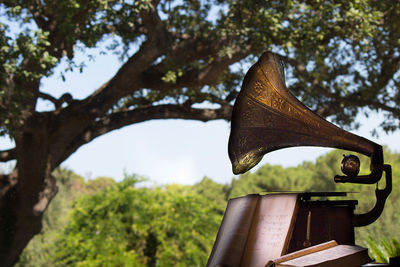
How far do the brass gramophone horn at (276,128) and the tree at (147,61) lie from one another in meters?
3.51

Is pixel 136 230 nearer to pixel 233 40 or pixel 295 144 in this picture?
pixel 233 40

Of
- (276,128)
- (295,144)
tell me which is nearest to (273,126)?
(276,128)

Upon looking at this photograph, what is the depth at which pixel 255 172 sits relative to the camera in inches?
1006

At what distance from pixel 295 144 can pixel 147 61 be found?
4820mm

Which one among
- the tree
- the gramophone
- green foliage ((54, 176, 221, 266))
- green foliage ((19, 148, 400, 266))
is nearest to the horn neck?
the gramophone

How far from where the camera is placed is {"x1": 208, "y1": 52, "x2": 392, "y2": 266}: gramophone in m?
2.14

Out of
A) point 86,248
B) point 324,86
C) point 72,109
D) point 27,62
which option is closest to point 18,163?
point 72,109

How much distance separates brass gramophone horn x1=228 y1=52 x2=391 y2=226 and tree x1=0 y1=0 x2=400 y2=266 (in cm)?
351

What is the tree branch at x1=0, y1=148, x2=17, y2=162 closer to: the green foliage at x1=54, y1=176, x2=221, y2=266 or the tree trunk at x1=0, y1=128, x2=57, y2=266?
the tree trunk at x1=0, y1=128, x2=57, y2=266

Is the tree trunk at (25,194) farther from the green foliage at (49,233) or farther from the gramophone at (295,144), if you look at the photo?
the gramophone at (295,144)

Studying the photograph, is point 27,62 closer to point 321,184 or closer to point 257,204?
point 257,204

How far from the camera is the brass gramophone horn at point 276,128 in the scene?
227cm

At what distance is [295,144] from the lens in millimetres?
2445

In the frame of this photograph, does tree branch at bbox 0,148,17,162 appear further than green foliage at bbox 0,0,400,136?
Yes
